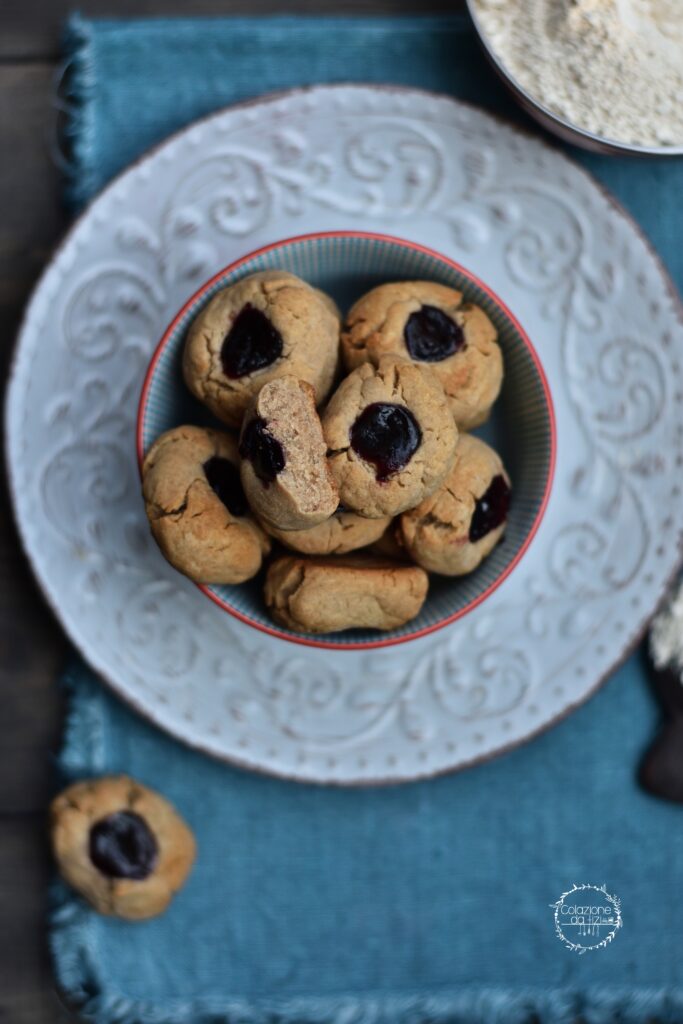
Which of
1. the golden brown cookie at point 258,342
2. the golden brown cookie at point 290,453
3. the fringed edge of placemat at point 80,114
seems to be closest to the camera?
the golden brown cookie at point 290,453

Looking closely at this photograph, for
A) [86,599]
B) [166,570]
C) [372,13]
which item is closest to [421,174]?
[372,13]

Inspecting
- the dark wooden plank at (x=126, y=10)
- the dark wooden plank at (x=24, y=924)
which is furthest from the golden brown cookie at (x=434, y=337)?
the dark wooden plank at (x=24, y=924)

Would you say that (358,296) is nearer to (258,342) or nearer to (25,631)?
(258,342)

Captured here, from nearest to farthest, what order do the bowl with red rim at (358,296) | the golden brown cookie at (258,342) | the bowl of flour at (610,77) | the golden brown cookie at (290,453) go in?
the golden brown cookie at (290,453)
the golden brown cookie at (258,342)
the bowl with red rim at (358,296)
the bowl of flour at (610,77)

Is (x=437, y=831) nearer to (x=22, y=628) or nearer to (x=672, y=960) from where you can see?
(x=672, y=960)

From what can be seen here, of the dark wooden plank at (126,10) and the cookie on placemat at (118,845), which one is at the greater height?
the dark wooden plank at (126,10)

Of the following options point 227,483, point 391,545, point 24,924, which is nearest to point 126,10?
point 227,483

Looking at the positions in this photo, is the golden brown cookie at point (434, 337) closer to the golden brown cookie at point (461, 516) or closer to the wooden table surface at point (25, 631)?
the golden brown cookie at point (461, 516)

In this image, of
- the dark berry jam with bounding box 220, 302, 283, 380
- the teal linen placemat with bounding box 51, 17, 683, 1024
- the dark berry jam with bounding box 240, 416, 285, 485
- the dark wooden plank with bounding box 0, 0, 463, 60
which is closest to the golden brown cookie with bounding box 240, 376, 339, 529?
the dark berry jam with bounding box 240, 416, 285, 485
